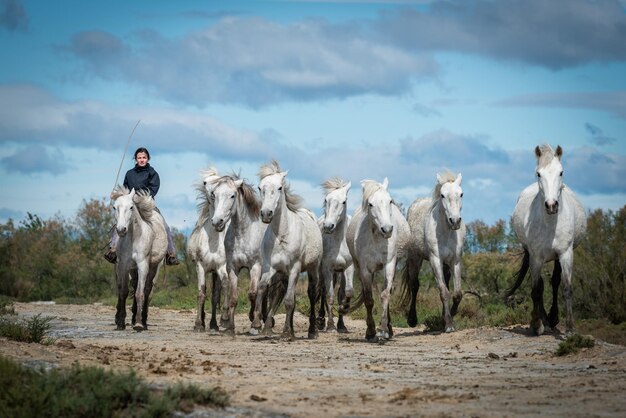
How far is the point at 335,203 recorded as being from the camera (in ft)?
58.2

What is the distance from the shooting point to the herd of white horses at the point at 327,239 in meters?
16.5

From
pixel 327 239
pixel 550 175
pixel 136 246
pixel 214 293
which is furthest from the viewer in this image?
pixel 214 293

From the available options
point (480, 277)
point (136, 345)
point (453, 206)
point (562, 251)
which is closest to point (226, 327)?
point (136, 345)

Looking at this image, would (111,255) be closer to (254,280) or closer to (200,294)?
(200,294)

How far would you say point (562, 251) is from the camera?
16.2 metres

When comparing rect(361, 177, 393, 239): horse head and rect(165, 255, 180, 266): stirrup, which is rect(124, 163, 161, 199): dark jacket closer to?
rect(165, 255, 180, 266): stirrup

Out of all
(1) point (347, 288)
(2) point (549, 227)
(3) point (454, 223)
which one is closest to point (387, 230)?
(3) point (454, 223)

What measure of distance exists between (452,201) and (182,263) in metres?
20.3

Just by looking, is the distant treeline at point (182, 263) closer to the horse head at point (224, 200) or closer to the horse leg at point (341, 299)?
the horse leg at point (341, 299)

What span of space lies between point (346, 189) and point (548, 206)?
3893 mm

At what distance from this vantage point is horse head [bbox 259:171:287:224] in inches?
656

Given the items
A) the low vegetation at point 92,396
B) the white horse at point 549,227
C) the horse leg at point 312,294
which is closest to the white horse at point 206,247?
the horse leg at point 312,294

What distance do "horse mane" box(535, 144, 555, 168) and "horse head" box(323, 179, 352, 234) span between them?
3522mm

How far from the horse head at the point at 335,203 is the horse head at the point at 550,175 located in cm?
351
